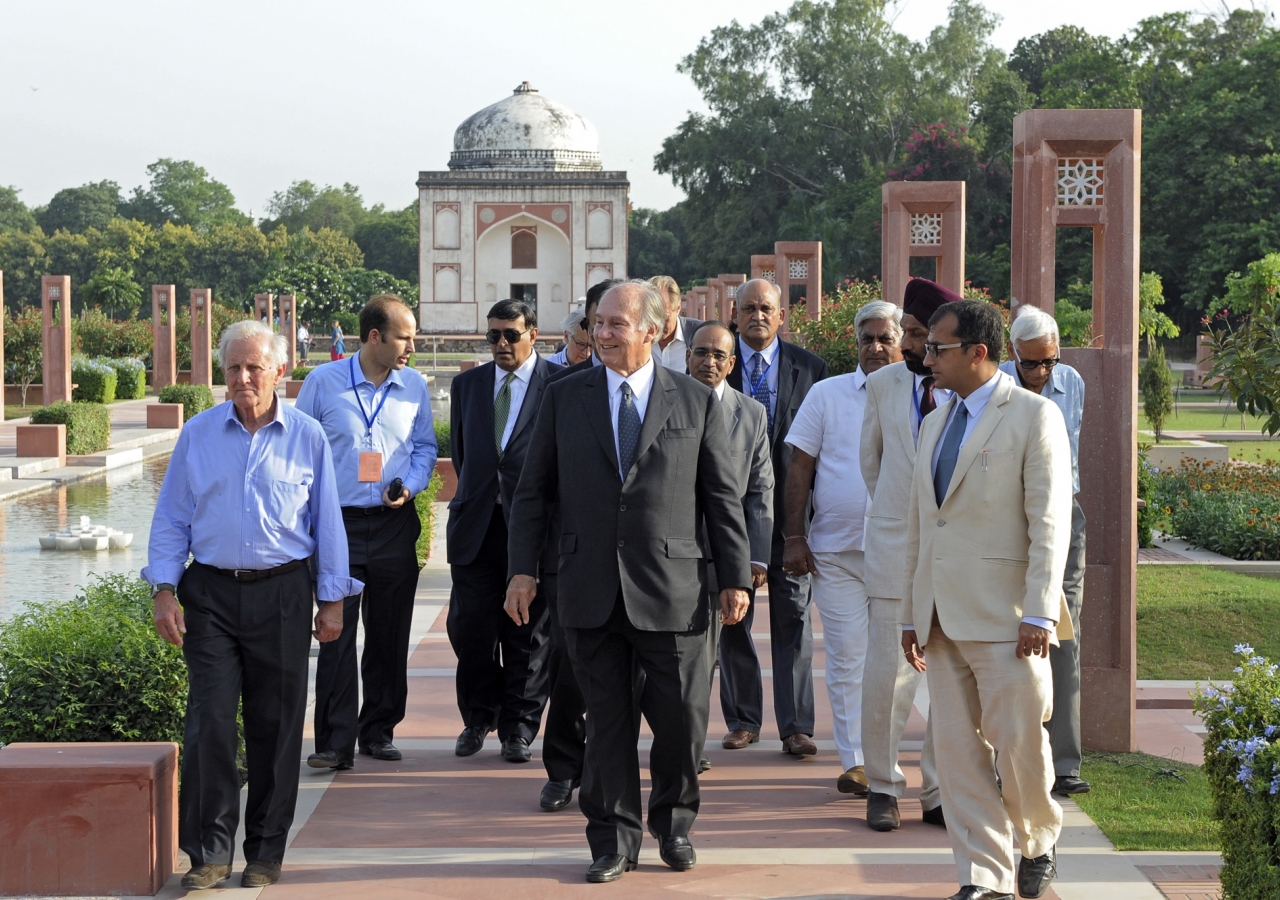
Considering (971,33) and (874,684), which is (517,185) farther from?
(874,684)

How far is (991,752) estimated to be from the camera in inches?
143

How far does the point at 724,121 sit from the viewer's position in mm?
45562

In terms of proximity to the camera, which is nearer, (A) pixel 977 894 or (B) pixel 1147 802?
(A) pixel 977 894

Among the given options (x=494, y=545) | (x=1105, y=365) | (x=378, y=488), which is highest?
(x=1105, y=365)

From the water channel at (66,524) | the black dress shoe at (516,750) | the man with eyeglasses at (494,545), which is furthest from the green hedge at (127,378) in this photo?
the black dress shoe at (516,750)

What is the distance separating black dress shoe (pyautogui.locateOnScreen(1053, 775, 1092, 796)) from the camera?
4574mm

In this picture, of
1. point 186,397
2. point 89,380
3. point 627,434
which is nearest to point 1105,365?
point 627,434

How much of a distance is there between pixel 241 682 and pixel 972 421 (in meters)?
1.99

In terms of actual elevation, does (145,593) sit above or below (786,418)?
below

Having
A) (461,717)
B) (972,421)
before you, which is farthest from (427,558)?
(972,421)

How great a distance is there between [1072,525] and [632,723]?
1.63 metres

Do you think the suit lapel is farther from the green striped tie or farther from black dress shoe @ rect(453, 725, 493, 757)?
black dress shoe @ rect(453, 725, 493, 757)

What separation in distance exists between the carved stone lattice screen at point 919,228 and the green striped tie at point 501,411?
6365mm

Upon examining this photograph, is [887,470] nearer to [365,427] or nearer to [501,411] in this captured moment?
[501,411]
